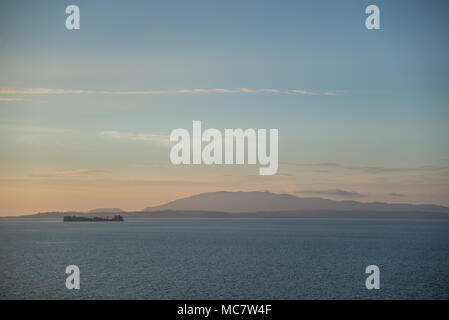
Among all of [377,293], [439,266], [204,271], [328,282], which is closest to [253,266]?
[204,271]

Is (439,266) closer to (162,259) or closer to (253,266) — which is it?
(253,266)

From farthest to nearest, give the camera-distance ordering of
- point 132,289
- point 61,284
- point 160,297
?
point 61,284, point 132,289, point 160,297

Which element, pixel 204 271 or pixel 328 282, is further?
pixel 204 271
